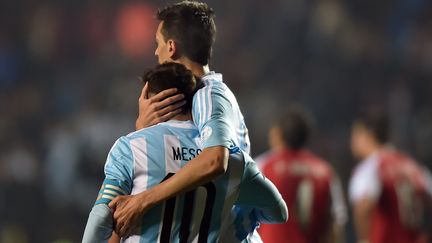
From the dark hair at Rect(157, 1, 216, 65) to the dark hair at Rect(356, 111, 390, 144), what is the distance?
3.88 meters

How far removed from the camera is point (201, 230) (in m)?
3.43

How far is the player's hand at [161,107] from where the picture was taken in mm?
3555

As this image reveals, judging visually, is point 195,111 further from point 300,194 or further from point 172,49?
point 300,194

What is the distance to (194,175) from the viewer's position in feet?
10.9

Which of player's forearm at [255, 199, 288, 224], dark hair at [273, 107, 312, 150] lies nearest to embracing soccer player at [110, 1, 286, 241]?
player's forearm at [255, 199, 288, 224]

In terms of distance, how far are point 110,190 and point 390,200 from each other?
4.29 m

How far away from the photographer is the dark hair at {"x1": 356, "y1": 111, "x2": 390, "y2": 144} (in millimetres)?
7633

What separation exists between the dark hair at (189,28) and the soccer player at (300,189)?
10.1 feet

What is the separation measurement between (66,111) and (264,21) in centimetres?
Result: 299

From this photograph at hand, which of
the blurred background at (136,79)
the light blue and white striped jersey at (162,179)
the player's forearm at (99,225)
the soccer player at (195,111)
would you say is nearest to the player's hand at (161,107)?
the soccer player at (195,111)

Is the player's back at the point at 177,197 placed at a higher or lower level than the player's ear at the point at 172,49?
lower

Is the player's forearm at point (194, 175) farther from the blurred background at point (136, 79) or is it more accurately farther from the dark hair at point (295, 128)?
the blurred background at point (136, 79)

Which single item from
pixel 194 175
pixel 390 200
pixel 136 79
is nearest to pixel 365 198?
pixel 390 200

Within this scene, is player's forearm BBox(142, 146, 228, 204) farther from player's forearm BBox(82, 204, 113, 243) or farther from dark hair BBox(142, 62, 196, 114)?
dark hair BBox(142, 62, 196, 114)
